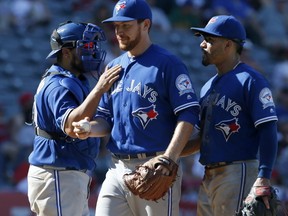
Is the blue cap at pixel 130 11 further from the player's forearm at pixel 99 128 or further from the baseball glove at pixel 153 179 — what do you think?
the baseball glove at pixel 153 179

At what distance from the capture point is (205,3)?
56.6 ft

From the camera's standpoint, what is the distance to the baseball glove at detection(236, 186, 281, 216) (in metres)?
6.56

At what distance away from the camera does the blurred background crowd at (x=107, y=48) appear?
41.5 feet

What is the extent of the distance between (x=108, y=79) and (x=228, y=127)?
37.3 inches

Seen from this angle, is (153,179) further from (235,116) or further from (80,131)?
(235,116)

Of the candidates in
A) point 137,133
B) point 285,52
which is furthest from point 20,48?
point 137,133

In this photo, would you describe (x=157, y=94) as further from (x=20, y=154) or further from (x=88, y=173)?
(x=20, y=154)

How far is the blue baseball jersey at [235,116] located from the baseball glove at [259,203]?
0.38 metres

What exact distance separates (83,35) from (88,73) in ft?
1.10

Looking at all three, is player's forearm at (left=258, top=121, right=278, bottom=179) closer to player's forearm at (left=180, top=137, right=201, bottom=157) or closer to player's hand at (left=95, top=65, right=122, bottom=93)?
player's forearm at (left=180, top=137, right=201, bottom=157)

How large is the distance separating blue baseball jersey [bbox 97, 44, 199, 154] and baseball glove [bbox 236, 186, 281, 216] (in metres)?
0.66

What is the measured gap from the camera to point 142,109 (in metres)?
6.74

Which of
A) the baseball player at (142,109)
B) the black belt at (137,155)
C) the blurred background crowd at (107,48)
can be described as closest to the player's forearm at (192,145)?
the baseball player at (142,109)

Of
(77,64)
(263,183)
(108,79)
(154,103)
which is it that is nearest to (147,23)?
(108,79)
